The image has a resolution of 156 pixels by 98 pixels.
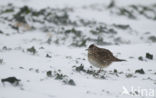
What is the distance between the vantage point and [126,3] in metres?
18.0

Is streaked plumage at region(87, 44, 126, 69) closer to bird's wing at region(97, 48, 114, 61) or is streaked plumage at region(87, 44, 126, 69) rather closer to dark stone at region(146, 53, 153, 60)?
bird's wing at region(97, 48, 114, 61)

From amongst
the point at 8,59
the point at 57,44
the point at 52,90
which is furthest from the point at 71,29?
the point at 52,90

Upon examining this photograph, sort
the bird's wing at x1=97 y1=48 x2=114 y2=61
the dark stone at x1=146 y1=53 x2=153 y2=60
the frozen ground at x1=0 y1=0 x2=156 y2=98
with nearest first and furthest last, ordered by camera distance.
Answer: the frozen ground at x1=0 y1=0 x2=156 y2=98 → the bird's wing at x1=97 y1=48 x2=114 y2=61 → the dark stone at x1=146 y1=53 x2=153 y2=60

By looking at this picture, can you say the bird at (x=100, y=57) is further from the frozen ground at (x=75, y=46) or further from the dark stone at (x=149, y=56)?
the dark stone at (x=149, y=56)

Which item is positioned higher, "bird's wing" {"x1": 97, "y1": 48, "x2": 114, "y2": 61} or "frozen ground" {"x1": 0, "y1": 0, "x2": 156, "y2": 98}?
"bird's wing" {"x1": 97, "y1": 48, "x2": 114, "y2": 61}

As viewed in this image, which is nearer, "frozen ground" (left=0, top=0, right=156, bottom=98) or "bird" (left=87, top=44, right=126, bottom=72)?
"frozen ground" (left=0, top=0, right=156, bottom=98)

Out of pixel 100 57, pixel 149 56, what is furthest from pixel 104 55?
pixel 149 56

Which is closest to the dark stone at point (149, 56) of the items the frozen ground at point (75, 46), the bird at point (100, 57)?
the frozen ground at point (75, 46)

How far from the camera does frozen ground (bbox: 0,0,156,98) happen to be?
5719mm

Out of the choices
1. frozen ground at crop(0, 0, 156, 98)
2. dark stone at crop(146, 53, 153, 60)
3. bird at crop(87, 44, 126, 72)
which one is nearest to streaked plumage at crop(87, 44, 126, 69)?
bird at crop(87, 44, 126, 72)

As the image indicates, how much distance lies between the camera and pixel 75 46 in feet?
34.0

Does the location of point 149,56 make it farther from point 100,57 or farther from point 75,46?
point 75,46

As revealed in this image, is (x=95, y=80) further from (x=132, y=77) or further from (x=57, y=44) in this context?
(x=57, y=44)

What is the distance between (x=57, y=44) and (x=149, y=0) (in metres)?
10.6
